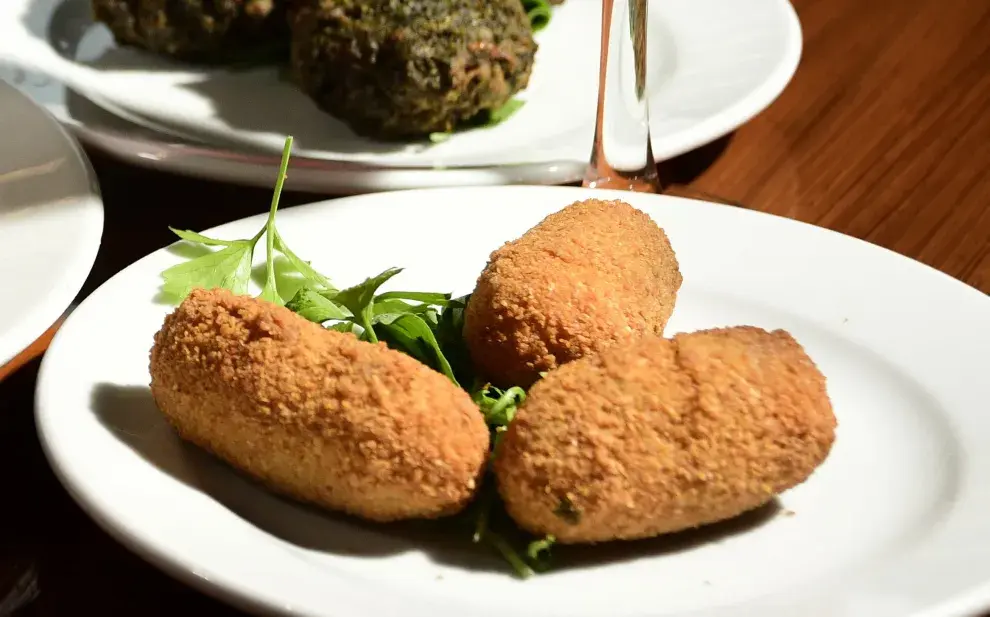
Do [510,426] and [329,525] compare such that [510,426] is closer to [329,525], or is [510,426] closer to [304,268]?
[329,525]

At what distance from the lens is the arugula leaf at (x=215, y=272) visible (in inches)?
39.8

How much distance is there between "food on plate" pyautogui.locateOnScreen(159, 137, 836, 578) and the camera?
30.4 inches

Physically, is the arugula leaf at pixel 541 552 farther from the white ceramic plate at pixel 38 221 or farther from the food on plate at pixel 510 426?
the white ceramic plate at pixel 38 221

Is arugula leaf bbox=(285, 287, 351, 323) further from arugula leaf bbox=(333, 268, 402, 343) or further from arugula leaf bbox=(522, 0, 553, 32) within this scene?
arugula leaf bbox=(522, 0, 553, 32)

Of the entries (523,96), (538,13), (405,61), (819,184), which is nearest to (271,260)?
(405,61)

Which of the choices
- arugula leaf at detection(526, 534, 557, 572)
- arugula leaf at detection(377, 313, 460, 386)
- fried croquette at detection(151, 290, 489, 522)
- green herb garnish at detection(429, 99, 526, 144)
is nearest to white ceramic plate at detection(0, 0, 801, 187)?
green herb garnish at detection(429, 99, 526, 144)

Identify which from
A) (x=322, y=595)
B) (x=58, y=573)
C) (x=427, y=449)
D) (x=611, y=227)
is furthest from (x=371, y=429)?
(x=611, y=227)

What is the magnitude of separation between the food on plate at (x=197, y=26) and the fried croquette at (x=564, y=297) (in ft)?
3.18

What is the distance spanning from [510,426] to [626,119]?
82 cm

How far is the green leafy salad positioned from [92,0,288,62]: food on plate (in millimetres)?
802

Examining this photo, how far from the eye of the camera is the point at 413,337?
978 mm

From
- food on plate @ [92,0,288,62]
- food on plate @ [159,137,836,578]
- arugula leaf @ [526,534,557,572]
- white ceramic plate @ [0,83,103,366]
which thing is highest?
food on plate @ [159,137,836,578]

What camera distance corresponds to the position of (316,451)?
79cm

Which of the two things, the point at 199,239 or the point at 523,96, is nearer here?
the point at 199,239
